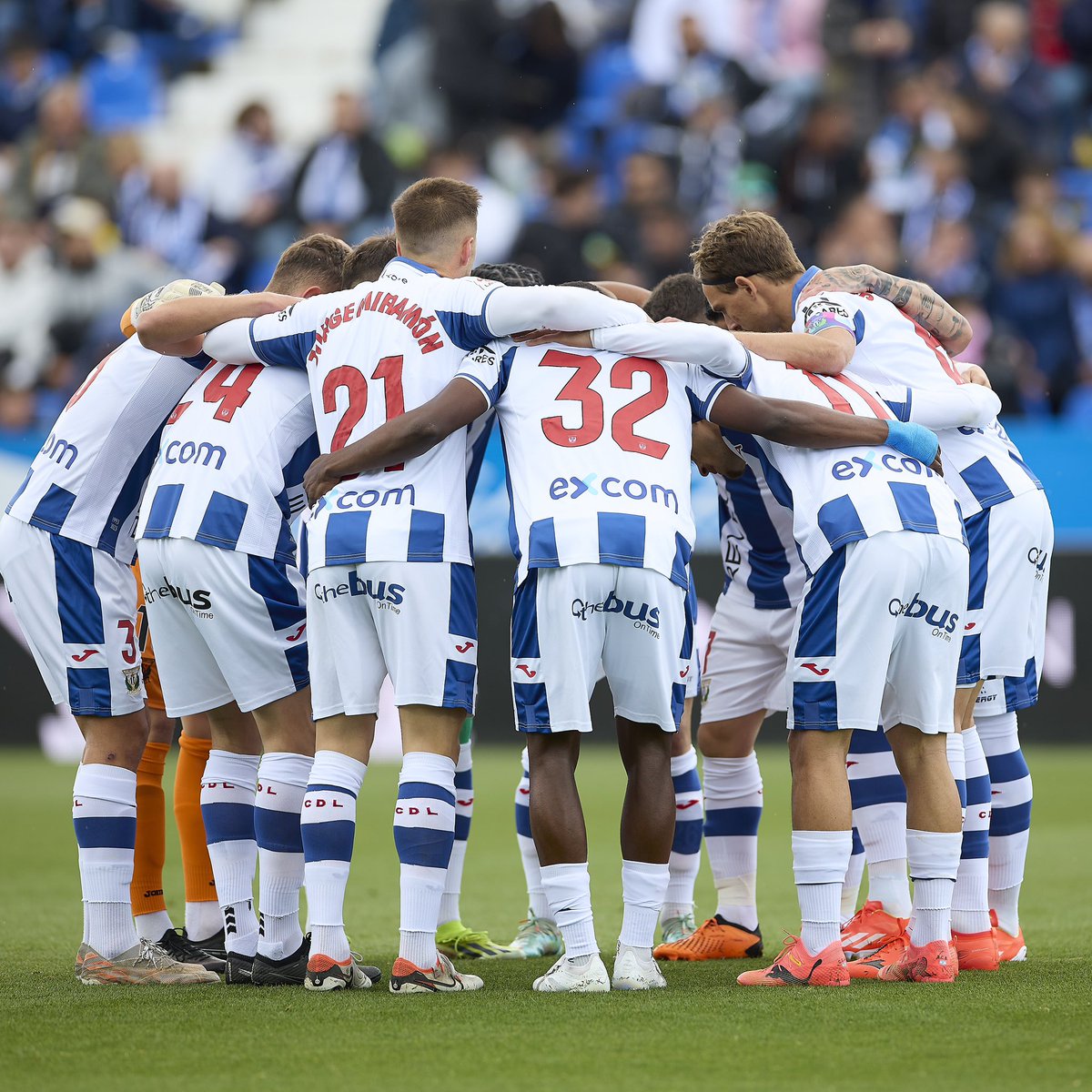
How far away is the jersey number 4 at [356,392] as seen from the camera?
5.27 meters

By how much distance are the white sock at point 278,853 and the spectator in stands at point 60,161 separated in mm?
13349

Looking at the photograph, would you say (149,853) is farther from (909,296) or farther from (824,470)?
(909,296)

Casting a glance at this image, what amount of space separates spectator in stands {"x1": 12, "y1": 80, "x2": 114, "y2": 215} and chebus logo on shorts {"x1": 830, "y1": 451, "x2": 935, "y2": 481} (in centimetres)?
1381

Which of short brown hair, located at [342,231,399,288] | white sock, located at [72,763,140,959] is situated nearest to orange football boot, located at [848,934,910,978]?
white sock, located at [72,763,140,959]

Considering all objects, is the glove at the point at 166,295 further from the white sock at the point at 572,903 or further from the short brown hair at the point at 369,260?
the white sock at the point at 572,903

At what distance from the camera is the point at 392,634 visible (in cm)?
513

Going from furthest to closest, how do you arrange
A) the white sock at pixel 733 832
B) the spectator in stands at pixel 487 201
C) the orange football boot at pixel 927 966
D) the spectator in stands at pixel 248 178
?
the spectator in stands at pixel 248 178
the spectator in stands at pixel 487 201
the white sock at pixel 733 832
the orange football boot at pixel 927 966

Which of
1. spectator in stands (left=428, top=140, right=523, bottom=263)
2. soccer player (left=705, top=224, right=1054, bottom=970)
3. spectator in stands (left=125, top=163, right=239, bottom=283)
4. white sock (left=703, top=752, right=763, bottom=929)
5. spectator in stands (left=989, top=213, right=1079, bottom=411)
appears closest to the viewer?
soccer player (left=705, top=224, right=1054, bottom=970)

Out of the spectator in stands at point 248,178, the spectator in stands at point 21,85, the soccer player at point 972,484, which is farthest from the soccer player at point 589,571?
the spectator in stands at point 21,85

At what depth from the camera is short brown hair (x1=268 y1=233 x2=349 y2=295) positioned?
6051mm

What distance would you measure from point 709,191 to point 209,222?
520cm

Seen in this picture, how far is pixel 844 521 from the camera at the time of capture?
520 centimetres

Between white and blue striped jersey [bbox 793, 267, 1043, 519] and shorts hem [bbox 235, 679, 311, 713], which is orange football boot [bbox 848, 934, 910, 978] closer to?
white and blue striped jersey [bbox 793, 267, 1043, 519]

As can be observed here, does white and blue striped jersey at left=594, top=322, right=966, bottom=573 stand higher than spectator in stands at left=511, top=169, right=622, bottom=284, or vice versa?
white and blue striped jersey at left=594, top=322, right=966, bottom=573
